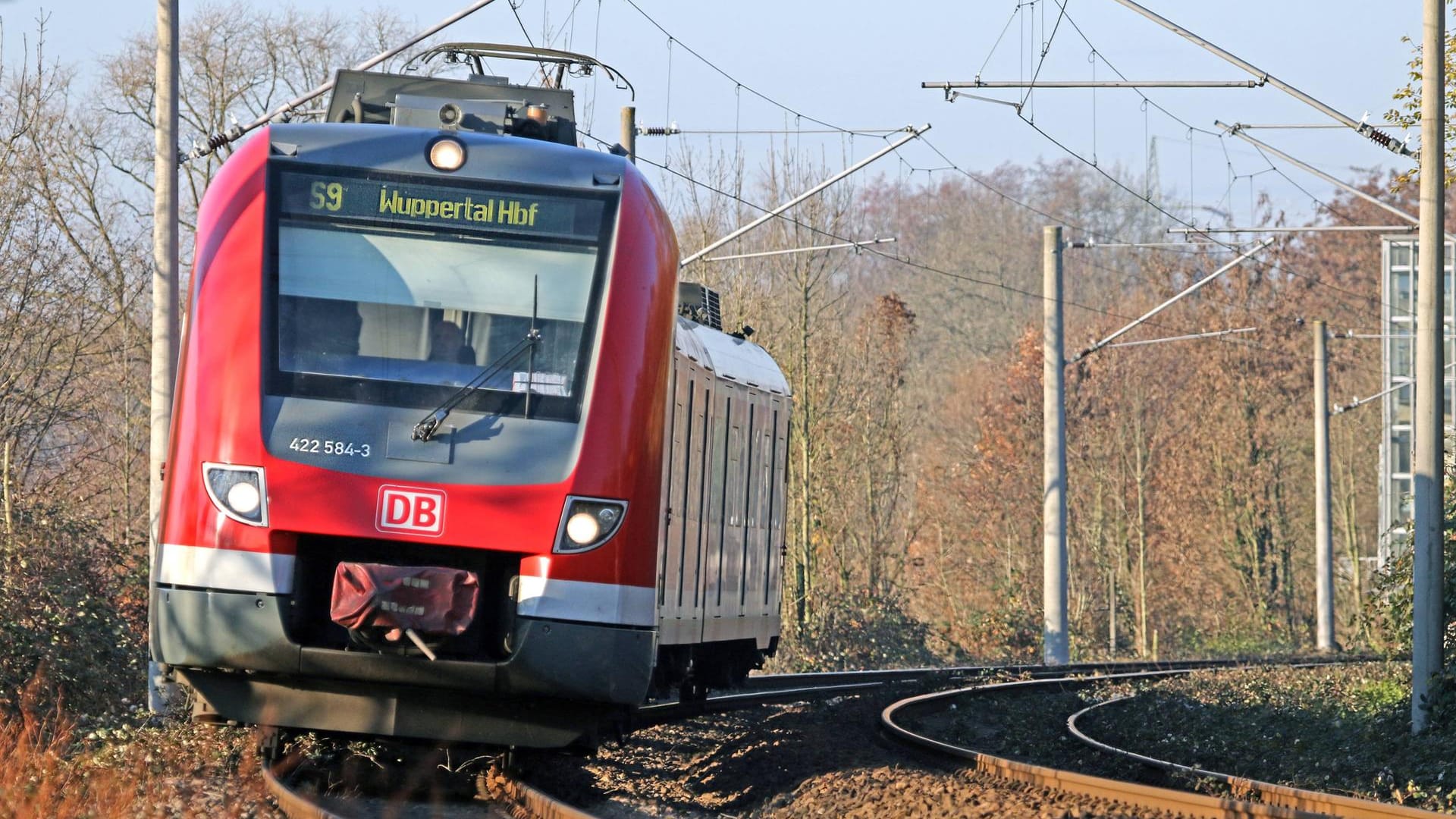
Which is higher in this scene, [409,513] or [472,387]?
[472,387]

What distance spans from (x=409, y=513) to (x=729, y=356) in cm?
513

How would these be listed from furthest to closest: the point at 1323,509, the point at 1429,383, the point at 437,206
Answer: the point at 1323,509 < the point at 1429,383 < the point at 437,206

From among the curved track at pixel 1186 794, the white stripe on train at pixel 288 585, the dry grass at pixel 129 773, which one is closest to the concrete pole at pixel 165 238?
the dry grass at pixel 129 773

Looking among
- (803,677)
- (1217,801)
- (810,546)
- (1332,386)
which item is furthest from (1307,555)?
(1217,801)

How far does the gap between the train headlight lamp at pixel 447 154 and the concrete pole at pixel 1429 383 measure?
864 centimetres

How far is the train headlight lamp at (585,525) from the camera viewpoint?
26.8ft

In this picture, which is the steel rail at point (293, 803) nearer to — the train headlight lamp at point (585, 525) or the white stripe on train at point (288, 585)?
the white stripe on train at point (288, 585)

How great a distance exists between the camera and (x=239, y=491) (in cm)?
798

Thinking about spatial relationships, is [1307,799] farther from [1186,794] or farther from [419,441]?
[419,441]

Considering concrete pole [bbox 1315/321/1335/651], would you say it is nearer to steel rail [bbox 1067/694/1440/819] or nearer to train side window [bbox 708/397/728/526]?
steel rail [bbox 1067/694/1440/819]

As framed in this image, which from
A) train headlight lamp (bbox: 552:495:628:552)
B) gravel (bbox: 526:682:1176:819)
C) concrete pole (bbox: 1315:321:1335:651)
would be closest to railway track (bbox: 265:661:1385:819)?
gravel (bbox: 526:682:1176:819)

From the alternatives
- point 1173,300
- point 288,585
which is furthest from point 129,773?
point 1173,300

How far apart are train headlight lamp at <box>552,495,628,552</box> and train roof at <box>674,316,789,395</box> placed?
77.4 inches

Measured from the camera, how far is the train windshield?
8.27m
